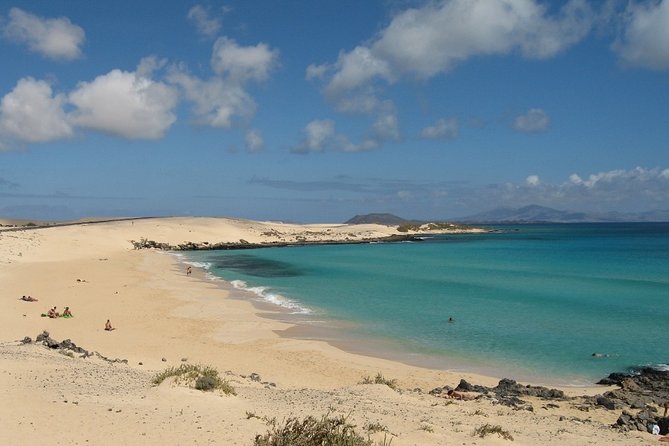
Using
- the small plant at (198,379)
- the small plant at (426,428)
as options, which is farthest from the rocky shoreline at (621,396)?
the small plant at (198,379)

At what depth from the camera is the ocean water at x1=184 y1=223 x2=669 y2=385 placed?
17.8 metres

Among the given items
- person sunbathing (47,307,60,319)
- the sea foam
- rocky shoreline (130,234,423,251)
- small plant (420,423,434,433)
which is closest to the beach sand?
small plant (420,423,434,433)

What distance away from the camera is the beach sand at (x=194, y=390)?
8.34 m

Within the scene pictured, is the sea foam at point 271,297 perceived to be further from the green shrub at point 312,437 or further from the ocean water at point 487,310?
the green shrub at point 312,437

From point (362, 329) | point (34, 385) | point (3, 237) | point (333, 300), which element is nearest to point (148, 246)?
point (3, 237)

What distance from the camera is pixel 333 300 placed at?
29.3 m

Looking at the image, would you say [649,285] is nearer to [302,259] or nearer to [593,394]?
[593,394]

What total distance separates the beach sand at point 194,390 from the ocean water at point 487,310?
76.5 inches

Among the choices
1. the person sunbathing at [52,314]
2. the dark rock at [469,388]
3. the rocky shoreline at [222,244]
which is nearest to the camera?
the dark rock at [469,388]

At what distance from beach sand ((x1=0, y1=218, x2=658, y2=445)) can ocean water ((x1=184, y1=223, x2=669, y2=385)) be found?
1.94 metres

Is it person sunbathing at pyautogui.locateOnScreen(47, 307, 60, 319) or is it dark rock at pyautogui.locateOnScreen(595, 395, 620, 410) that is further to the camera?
person sunbathing at pyautogui.locateOnScreen(47, 307, 60, 319)

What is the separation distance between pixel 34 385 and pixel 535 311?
2246cm

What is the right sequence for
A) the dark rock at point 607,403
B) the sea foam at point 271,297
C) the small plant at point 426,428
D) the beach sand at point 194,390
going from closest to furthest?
the beach sand at point 194,390
the small plant at point 426,428
the dark rock at point 607,403
the sea foam at point 271,297

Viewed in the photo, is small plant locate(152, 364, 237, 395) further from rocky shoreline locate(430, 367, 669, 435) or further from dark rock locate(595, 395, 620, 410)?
dark rock locate(595, 395, 620, 410)
